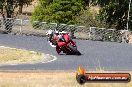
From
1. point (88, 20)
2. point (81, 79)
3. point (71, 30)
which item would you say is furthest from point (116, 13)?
point (81, 79)

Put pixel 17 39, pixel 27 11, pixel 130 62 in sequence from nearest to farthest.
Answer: pixel 130 62 < pixel 17 39 < pixel 27 11

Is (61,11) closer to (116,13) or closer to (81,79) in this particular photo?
(116,13)

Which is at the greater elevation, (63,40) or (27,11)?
(63,40)

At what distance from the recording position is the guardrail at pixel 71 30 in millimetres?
41750

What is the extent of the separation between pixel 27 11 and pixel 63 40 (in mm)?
49163

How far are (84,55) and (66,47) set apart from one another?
50.0 inches

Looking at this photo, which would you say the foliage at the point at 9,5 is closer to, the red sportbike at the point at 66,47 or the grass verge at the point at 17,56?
the grass verge at the point at 17,56

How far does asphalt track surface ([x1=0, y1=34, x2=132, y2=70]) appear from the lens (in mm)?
25750

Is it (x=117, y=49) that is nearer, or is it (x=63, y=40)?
(x=63, y=40)

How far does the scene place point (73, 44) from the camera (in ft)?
103

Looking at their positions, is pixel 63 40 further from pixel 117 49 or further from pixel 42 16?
pixel 42 16

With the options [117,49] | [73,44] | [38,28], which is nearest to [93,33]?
[38,28]

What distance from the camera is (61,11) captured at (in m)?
50.8

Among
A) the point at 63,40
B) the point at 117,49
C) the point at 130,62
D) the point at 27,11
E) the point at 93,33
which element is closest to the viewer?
the point at 130,62
